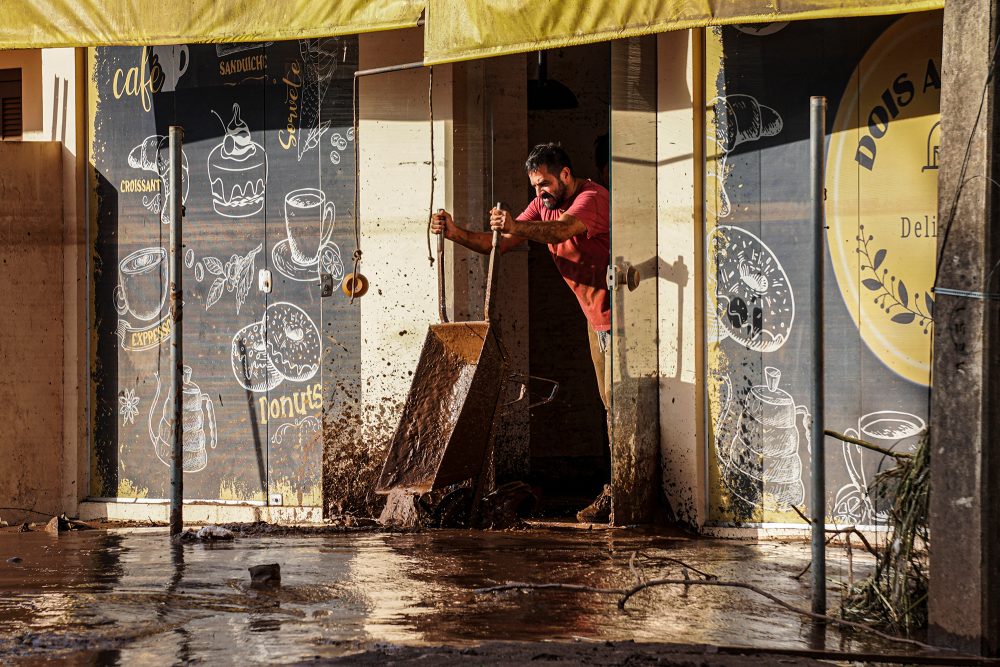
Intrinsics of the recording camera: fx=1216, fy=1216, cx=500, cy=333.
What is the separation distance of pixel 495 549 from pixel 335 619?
71.3 inches

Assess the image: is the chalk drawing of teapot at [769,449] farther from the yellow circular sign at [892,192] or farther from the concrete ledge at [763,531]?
the yellow circular sign at [892,192]

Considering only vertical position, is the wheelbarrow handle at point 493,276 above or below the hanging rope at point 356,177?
below

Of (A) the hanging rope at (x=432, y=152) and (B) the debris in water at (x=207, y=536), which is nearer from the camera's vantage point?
(B) the debris in water at (x=207, y=536)

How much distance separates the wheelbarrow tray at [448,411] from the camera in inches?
271

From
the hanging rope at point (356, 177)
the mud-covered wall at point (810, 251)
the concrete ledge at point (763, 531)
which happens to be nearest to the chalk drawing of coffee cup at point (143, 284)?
the hanging rope at point (356, 177)

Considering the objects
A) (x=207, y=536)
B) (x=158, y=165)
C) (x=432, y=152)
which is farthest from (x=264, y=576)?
(x=158, y=165)

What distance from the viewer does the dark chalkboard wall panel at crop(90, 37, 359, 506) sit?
8062mm

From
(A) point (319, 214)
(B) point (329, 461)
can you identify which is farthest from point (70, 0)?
(B) point (329, 461)

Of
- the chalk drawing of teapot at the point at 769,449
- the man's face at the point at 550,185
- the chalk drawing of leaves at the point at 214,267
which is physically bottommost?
the chalk drawing of teapot at the point at 769,449

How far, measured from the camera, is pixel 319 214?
318 inches

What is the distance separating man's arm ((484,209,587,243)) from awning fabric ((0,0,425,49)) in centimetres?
124

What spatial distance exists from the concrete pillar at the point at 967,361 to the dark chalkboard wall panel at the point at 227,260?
439 cm

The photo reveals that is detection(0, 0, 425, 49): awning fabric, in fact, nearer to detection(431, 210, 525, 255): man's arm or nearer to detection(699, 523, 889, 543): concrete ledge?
detection(431, 210, 525, 255): man's arm

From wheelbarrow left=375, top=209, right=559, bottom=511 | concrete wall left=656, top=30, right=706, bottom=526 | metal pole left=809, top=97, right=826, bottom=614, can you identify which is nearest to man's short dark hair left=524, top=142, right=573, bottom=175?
concrete wall left=656, top=30, right=706, bottom=526
